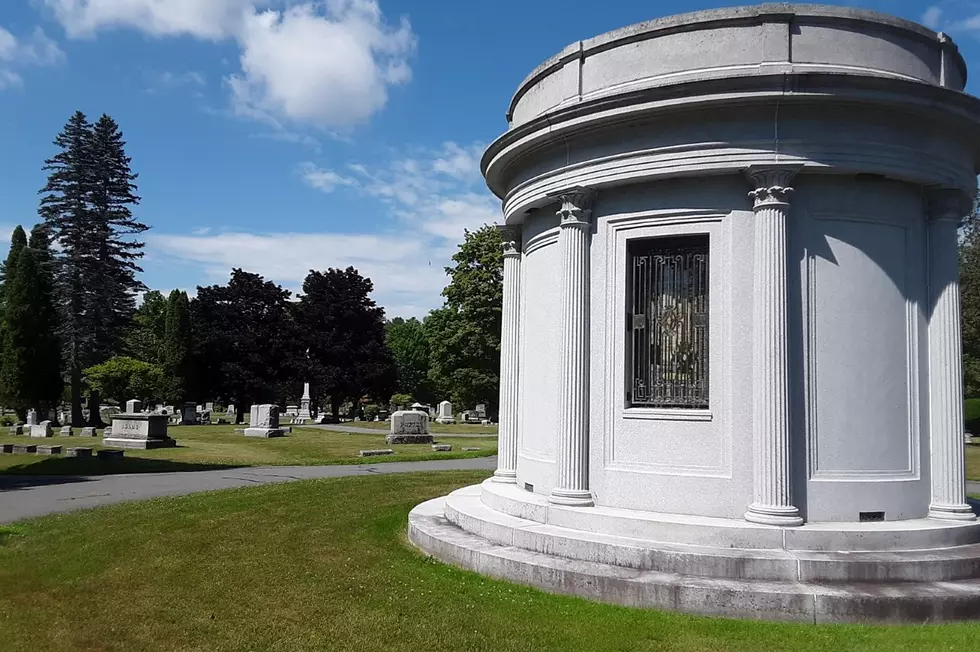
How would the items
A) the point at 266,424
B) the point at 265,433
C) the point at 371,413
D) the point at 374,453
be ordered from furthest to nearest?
the point at 371,413
the point at 266,424
the point at 265,433
the point at 374,453

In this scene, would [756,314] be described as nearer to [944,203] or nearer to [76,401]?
[944,203]

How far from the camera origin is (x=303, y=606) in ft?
24.1

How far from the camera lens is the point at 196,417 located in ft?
174

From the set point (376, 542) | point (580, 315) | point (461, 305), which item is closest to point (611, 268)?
point (580, 315)

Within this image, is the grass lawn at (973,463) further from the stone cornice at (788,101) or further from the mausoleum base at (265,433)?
the mausoleum base at (265,433)

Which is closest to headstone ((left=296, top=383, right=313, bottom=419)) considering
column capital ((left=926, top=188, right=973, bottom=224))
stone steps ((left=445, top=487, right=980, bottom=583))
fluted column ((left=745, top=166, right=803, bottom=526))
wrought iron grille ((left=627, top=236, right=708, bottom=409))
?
wrought iron grille ((left=627, top=236, right=708, bottom=409))

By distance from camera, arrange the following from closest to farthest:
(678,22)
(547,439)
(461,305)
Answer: (678,22) < (547,439) < (461,305)

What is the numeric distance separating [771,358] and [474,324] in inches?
1661

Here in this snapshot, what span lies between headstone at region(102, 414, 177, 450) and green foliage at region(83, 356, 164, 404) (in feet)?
Result: 62.4

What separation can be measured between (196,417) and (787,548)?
51.5 metres

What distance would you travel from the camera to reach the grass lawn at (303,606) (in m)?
6.36

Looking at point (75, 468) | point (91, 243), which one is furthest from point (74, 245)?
point (75, 468)

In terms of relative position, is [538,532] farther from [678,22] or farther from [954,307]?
[678,22]

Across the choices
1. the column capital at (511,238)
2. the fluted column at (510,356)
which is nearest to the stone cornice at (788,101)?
the column capital at (511,238)
